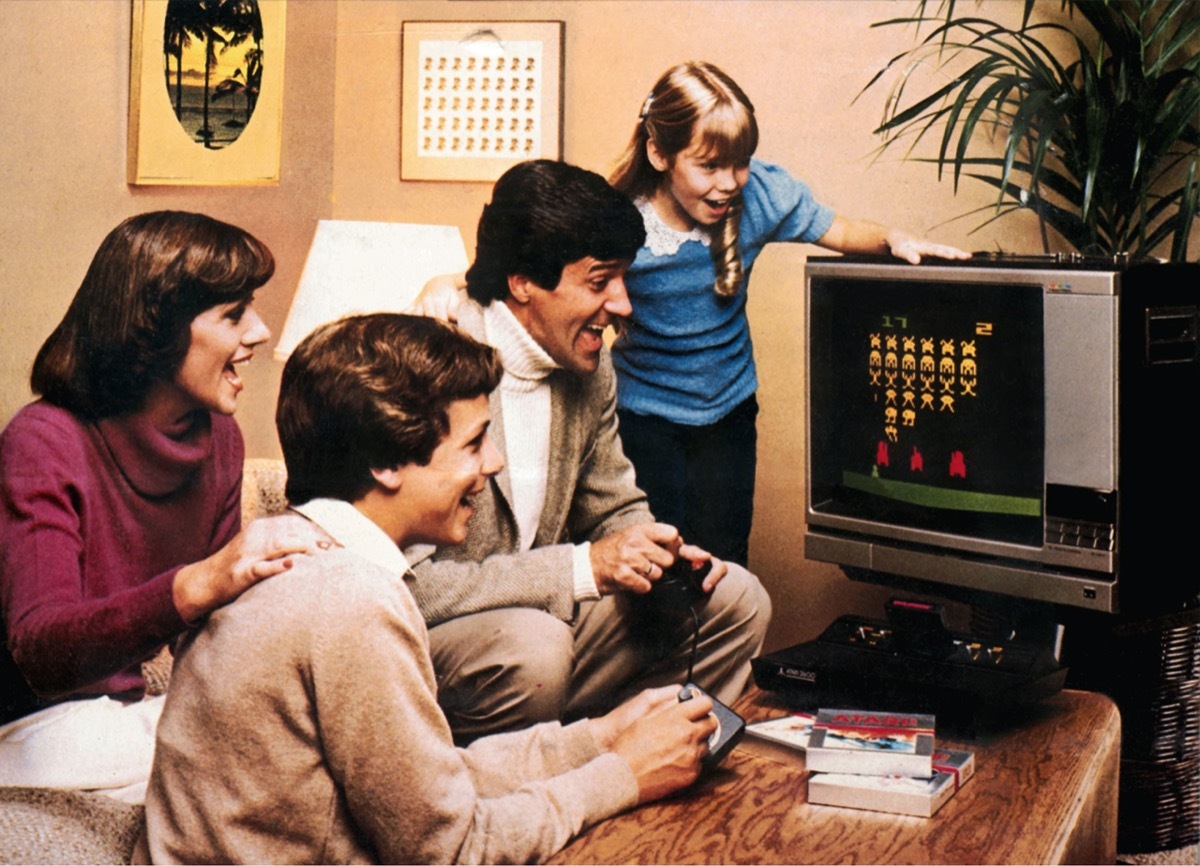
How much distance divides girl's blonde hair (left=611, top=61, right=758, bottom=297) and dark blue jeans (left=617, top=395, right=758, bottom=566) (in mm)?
201

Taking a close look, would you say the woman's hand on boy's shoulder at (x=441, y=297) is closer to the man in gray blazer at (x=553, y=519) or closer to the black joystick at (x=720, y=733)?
the man in gray blazer at (x=553, y=519)

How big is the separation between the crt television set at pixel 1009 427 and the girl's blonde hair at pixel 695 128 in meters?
0.21

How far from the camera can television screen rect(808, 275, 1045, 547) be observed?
1.91 m

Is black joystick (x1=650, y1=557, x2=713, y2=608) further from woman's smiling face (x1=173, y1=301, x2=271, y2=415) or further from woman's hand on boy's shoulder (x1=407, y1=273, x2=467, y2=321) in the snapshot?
woman's smiling face (x1=173, y1=301, x2=271, y2=415)

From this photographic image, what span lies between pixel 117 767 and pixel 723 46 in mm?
1168

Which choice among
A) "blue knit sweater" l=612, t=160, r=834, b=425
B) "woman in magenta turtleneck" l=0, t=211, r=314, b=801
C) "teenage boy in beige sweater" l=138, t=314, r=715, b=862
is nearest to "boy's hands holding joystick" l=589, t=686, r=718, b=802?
"teenage boy in beige sweater" l=138, t=314, r=715, b=862

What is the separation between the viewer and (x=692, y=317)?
5.93ft

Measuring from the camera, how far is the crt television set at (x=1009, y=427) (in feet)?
6.04

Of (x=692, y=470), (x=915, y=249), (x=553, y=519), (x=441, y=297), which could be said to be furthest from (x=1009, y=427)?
(x=441, y=297)

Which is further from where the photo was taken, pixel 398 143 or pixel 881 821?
pixel 398 143

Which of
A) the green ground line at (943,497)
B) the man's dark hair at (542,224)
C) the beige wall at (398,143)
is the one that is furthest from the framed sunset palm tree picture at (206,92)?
the green ground line at (943,497)

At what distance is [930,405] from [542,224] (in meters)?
0.67

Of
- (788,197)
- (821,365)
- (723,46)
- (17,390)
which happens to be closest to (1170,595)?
(821,365)

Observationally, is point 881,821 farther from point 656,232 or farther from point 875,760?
point 656,232
